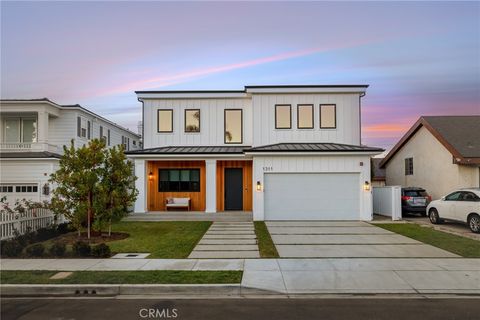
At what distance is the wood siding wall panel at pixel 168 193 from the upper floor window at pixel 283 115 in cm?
490

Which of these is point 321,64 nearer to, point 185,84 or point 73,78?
point 185,84

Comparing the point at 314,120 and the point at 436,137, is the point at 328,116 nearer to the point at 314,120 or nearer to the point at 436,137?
the point at 314,120

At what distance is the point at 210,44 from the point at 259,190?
23.4ft

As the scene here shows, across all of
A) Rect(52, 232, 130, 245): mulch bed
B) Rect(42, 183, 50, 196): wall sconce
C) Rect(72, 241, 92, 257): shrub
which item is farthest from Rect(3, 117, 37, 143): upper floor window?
Rect(72, 241, 92, 257): shrub

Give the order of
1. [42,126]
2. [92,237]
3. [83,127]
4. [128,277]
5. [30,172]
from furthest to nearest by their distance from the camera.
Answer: [83,127], [42,126], [30,172], [92,237], [128,277]

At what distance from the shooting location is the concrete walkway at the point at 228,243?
9828 mm

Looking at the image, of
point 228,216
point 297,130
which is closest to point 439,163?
point 297,130

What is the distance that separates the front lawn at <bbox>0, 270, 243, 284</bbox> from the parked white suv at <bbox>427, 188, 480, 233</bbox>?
35.3ft

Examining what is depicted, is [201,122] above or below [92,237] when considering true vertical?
above

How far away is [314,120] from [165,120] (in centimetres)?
853

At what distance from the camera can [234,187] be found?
20453 millimetres

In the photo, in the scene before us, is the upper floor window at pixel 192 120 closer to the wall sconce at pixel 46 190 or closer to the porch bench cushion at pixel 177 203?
the porch bench cushion at pixel 177 203

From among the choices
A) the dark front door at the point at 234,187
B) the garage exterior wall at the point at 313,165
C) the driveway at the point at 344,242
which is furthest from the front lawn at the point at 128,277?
the dark front door at the point at 234,187

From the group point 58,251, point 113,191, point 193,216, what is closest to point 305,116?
point 193,216
